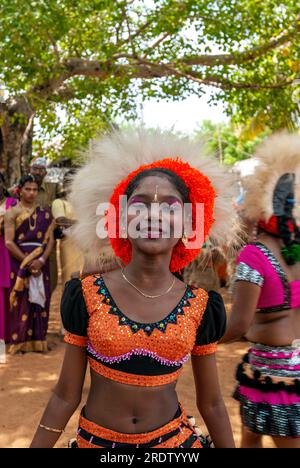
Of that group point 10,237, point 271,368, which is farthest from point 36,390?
point 271,368

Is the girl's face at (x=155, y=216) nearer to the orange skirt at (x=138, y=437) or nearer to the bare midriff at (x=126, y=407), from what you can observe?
the bare midriff at (x=126, y=407)

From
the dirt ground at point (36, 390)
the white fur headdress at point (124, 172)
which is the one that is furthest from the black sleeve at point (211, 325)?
the dirt ground at point (36, 390)

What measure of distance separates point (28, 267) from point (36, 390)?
1643 millimetres

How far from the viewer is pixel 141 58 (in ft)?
30.5

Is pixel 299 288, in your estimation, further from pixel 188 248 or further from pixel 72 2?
pixel 72 2

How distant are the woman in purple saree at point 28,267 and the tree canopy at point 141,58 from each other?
258 centimetres

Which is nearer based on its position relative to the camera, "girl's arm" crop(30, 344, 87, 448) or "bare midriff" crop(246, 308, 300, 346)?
"girl's arm" crop(30, 344, 87, 448)

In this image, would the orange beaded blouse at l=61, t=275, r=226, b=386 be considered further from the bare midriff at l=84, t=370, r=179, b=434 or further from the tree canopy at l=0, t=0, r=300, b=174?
the tree canopy at l=0, t=0, r=300, b=174

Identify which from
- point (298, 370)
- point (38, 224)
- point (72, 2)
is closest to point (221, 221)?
point (298, 370)

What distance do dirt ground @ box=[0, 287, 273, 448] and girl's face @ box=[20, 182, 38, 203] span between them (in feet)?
6.10

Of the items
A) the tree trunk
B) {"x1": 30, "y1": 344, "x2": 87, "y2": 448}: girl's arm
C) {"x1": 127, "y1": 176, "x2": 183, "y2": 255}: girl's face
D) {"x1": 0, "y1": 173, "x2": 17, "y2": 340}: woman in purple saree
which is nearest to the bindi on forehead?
{"x1": 127, "y1": 176, "x2": 183, "y2": 255}: girl's face

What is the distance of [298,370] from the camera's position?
2438mm

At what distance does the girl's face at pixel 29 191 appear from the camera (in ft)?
19.4

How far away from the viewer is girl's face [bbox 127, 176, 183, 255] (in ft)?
6.03
